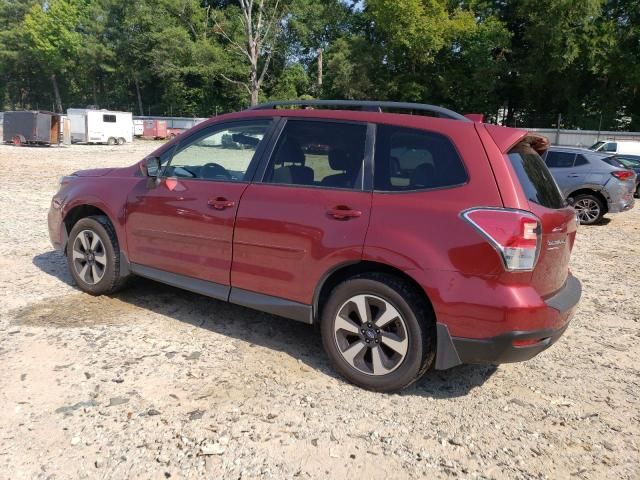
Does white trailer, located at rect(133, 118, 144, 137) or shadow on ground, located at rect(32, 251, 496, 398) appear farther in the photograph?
white trailer, located at rect(133, 118, 144, 137)

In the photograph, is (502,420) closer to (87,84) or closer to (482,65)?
(482,65)

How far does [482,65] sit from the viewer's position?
141ft

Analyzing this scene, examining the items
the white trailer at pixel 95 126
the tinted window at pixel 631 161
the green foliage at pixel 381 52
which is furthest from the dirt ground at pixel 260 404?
the white trailer at pixel 95 126

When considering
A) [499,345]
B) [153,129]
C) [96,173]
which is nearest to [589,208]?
[499,345]

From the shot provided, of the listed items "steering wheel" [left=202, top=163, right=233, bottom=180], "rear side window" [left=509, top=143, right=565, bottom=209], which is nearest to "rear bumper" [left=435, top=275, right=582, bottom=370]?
"rear side window" [left=509, top=143, right=565, bottom=209]

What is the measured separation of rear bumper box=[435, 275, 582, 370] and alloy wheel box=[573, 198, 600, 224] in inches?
353

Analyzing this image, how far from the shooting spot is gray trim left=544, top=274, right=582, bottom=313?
3.25m

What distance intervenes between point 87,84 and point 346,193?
78.4m

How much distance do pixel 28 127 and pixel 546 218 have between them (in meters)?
34.2

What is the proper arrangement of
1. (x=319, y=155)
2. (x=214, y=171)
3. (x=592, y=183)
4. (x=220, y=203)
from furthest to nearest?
(x=592, y=183) → (x=214, y=171) → (x=220, y=203) → (x=319, y=155)

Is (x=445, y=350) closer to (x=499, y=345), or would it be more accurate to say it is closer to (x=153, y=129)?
(x=499, y=345)

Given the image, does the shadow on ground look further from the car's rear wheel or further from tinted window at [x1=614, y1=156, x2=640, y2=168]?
tinted window at [x1=614, y1=156, x2=640, y2=168]

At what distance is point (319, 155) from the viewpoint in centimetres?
383

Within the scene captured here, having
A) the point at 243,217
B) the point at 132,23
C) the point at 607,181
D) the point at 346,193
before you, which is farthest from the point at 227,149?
the point at 132,23
